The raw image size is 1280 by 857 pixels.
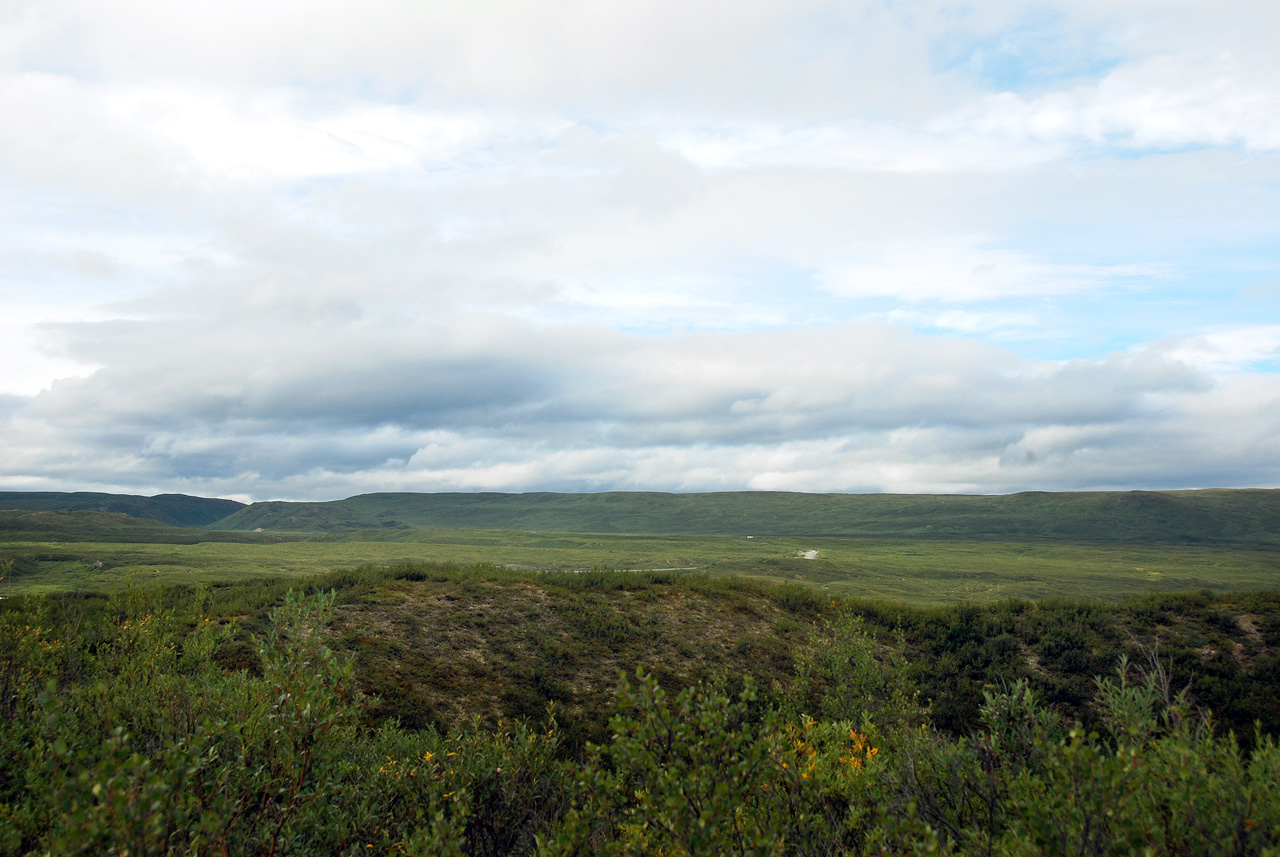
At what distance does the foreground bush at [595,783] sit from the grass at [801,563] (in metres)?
38.6

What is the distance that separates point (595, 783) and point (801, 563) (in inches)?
4356

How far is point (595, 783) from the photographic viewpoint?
21.1 ft

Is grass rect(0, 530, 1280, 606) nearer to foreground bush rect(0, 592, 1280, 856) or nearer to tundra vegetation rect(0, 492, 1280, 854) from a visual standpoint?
tundra vegetation rect(0, 492, 1280, 854)

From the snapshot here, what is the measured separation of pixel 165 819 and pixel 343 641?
21.1m

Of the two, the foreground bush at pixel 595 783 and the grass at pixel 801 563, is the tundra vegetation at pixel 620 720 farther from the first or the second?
the grass at pixel 801 563

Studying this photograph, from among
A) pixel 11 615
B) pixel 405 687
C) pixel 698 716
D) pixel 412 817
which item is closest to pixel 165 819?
pixel 412 817

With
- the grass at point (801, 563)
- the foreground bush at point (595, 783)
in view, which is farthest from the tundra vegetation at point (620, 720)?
the grass at point (801, 563)

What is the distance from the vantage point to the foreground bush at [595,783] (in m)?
5.19

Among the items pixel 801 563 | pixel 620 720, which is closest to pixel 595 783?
pixel 620 720

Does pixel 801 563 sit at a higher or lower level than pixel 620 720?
lower

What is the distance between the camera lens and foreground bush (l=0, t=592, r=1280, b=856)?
17.0ft

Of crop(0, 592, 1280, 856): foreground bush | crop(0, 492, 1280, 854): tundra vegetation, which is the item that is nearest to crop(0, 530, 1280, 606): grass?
crop(0, 492, 1280, 854): tundra vegetation

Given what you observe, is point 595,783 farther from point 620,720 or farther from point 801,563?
point 801,563

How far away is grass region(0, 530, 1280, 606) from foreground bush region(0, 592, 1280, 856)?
126ft
